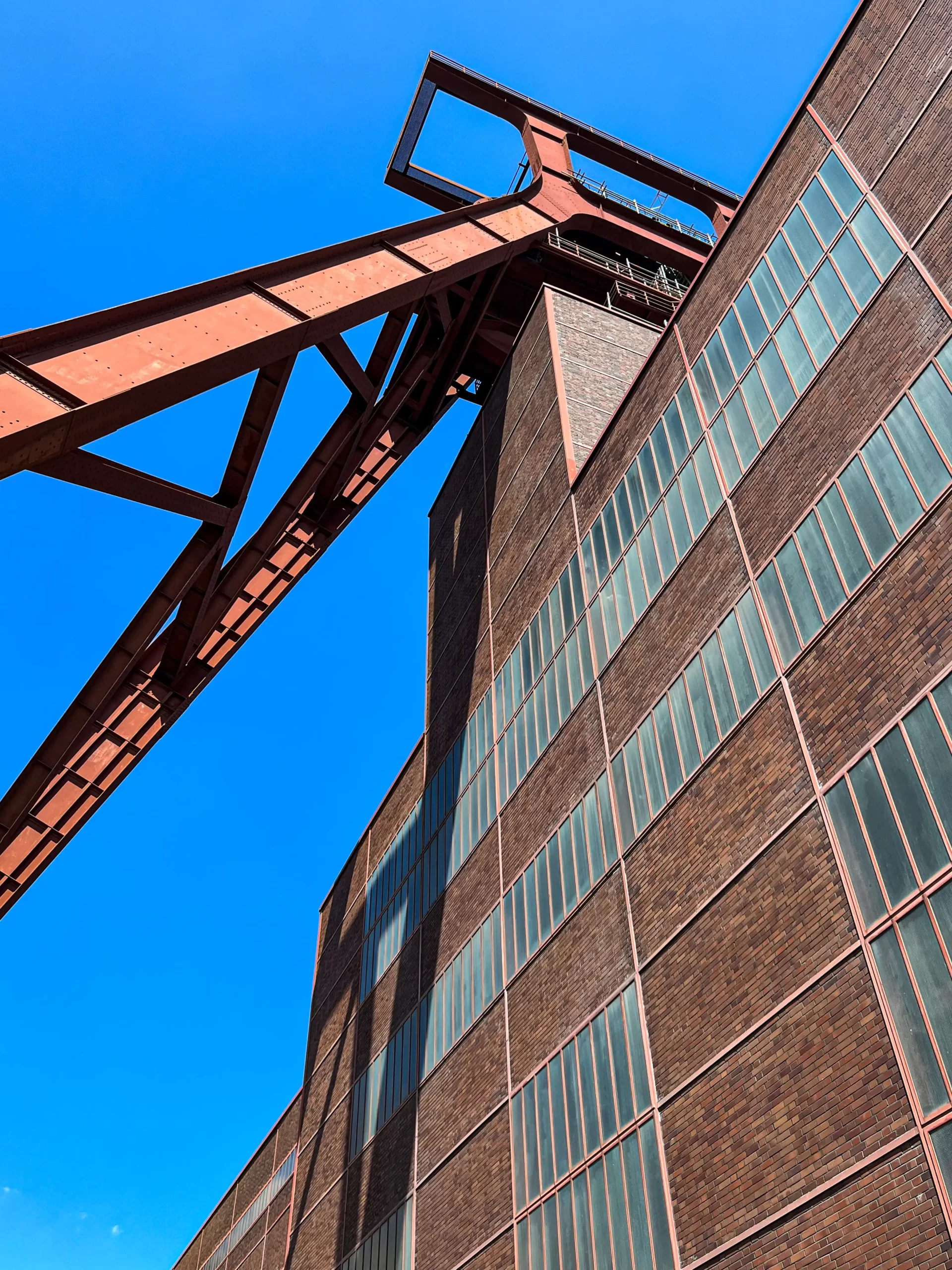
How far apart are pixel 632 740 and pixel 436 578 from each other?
14933mm

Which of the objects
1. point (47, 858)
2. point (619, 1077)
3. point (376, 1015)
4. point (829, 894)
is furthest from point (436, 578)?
point (829, 894)

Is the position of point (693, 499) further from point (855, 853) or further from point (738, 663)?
point (855, 853)

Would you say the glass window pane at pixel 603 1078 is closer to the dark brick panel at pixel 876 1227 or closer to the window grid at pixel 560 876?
the window grid at pixel 560 876

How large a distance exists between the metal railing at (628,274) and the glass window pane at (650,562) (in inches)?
556

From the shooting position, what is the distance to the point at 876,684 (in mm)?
10109

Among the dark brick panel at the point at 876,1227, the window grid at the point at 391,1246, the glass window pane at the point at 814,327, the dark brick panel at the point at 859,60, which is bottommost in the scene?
the dark brick panel at the point at 876,1227

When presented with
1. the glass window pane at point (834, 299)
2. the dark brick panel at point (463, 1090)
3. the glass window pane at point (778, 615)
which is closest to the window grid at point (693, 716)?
the glass window pane at point (778, 615)

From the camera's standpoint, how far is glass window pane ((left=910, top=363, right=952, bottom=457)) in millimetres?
10359

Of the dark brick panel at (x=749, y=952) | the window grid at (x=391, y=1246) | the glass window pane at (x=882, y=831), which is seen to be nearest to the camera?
the glass window pane at (x=882, y=831)

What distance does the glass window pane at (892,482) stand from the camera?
1055cm

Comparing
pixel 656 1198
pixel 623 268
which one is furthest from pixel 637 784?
pixel 623 268

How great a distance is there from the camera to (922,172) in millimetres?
11961

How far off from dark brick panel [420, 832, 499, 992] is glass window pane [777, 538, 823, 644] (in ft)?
29.2

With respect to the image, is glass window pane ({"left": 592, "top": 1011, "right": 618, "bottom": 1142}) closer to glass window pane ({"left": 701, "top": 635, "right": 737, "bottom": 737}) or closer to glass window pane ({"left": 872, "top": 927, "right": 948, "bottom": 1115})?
glass window pane ({"left": 701, "top": 635, "right": 737, "bottom": 737})
